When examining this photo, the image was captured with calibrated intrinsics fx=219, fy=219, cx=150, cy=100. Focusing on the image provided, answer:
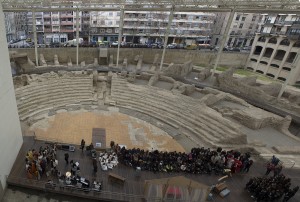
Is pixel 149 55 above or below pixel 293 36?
below

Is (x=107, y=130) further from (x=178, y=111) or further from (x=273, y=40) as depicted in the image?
(x=273, y=40)

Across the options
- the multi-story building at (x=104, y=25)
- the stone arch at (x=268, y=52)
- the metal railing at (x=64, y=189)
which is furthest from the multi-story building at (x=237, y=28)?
the metal railing at (x=64, y=189)

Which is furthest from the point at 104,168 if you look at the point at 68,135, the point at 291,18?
the point at 291,18

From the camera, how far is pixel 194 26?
173 feet

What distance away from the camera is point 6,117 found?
1041cm

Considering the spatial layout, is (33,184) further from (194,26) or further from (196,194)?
(194,26)

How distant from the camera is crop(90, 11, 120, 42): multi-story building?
49.0m

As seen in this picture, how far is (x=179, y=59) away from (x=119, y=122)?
23.8m

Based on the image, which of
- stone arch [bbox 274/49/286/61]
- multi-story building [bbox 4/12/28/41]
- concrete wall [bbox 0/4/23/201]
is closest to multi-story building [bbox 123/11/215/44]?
stone arch [bbox 274/49/286/61]

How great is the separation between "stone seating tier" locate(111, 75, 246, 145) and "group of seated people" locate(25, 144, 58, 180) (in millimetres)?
11353

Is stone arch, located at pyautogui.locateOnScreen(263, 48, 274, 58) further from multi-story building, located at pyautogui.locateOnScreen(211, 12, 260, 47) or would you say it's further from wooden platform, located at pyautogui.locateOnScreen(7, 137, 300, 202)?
wooden platform, located at pyautogui.locateOnScreen(7, 137, 300, 202)

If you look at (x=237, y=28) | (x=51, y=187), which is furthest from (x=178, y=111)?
(x=237, y=28)

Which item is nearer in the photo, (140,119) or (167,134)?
(167,134)

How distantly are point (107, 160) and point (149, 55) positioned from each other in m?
28.5
